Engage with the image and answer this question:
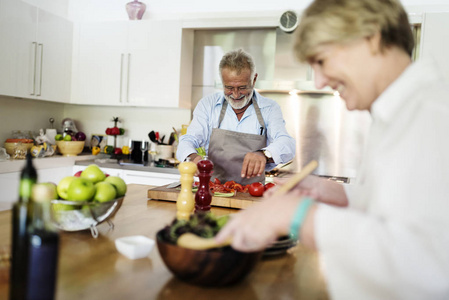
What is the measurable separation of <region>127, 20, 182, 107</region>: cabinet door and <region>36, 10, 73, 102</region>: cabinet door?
0.69 meters

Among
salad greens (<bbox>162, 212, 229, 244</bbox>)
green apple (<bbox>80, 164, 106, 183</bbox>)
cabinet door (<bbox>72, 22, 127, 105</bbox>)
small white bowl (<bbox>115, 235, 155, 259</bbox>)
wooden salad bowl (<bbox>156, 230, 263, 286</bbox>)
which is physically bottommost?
small white bowl (<bbox>115, 235, 155, 259</bbox>)

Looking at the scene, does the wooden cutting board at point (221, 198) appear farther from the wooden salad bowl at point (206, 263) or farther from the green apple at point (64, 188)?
the wooden salad bowl at point (206, 263)

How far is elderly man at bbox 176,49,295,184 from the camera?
8.12 feet

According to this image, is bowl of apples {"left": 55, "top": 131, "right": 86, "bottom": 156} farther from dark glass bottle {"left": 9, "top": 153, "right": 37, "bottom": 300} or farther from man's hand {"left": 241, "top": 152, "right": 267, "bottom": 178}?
dark glass bottle {"left": 9, "top": 153, "right": 37, "bottom": 300}

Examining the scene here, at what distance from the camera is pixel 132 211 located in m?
1.58

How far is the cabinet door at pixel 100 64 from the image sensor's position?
406cm

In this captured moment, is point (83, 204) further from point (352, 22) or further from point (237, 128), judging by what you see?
point (237, 128)

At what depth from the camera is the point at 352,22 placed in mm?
809

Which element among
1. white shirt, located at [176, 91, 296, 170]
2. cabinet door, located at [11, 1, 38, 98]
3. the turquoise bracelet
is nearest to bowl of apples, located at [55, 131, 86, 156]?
cabinet door, located at [11, 1, 38, 98]

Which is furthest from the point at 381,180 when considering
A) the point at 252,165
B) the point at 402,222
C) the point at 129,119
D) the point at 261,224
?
the point at 129,119

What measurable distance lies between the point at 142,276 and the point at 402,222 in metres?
0.58

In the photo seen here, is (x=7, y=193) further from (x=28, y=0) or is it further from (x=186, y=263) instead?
(x=186, y=263)

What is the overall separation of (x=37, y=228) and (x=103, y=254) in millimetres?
412

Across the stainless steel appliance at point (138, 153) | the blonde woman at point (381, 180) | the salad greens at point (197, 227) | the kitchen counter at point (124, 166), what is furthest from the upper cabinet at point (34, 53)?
the blonde woman at point (381, 180)
